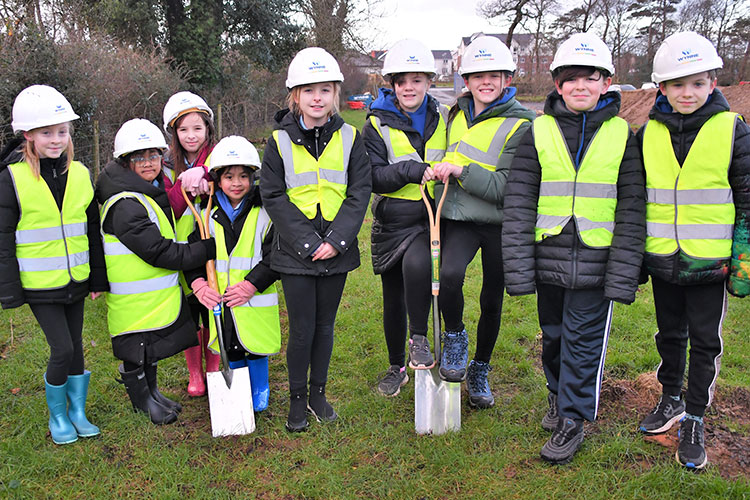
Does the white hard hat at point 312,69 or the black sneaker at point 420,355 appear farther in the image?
the black sneaker at point 420,355

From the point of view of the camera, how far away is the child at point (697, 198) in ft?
9.70

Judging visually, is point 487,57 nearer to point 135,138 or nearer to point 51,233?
point 135,138

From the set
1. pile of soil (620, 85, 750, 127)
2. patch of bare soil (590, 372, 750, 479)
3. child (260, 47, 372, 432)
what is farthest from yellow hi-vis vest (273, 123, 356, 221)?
pile of soil (620, 85, 750, 127)

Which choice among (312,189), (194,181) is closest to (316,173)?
(312,189)

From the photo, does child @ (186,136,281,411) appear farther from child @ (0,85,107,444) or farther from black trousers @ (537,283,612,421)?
black trousers @ (537,283,612,421)

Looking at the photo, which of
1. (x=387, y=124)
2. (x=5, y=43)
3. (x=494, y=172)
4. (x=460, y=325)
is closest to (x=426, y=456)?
(x=460, y=325)

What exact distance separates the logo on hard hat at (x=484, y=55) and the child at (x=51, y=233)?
7.79ft

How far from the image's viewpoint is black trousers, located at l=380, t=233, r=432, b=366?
11.9 feet

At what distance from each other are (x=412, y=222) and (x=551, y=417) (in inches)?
58.3

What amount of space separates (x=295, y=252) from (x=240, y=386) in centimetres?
91

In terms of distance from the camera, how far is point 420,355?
358 centimetres

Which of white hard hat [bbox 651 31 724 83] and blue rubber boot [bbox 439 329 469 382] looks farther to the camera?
blue rubber boot [bbox 439 329 469 382]

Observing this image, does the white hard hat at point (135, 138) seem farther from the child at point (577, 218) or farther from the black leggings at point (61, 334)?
the child at point (577, 218)

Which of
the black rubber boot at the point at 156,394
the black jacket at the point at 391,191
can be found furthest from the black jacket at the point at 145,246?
the black jacket at the point at 391,191
